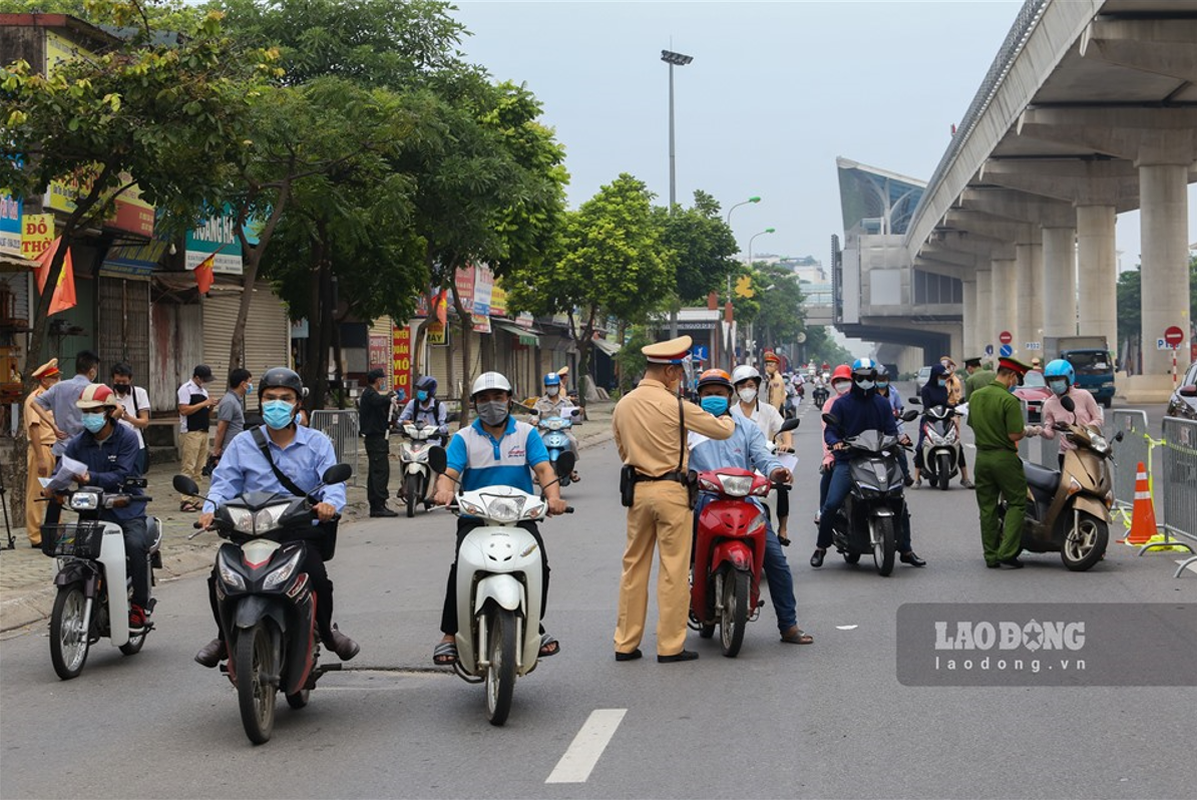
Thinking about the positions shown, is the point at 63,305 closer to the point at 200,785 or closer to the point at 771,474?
the point at 771,474

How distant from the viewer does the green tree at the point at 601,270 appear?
50.8 meters

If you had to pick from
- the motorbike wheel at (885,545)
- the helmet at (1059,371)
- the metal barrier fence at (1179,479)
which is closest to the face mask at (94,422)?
the motorbike wheel at (885,545)

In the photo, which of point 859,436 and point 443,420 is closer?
point 859,436

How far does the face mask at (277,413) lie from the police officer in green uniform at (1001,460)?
591 centimetres

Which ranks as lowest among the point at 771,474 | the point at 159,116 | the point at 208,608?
the point at 208,608

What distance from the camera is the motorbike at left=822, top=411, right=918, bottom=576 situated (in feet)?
38.3

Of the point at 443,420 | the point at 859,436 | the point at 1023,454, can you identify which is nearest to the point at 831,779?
the point at 859,436

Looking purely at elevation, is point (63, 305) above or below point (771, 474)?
above

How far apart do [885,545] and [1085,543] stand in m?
1.50

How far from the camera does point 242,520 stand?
6.98 meters

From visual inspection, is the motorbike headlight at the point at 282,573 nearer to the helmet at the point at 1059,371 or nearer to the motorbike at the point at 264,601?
the motorbike at the point at 264,601

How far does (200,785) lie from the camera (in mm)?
6188

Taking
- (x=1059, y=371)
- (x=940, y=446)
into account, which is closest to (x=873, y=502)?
(x=1059, y=371)

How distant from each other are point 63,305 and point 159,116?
4.58 m
